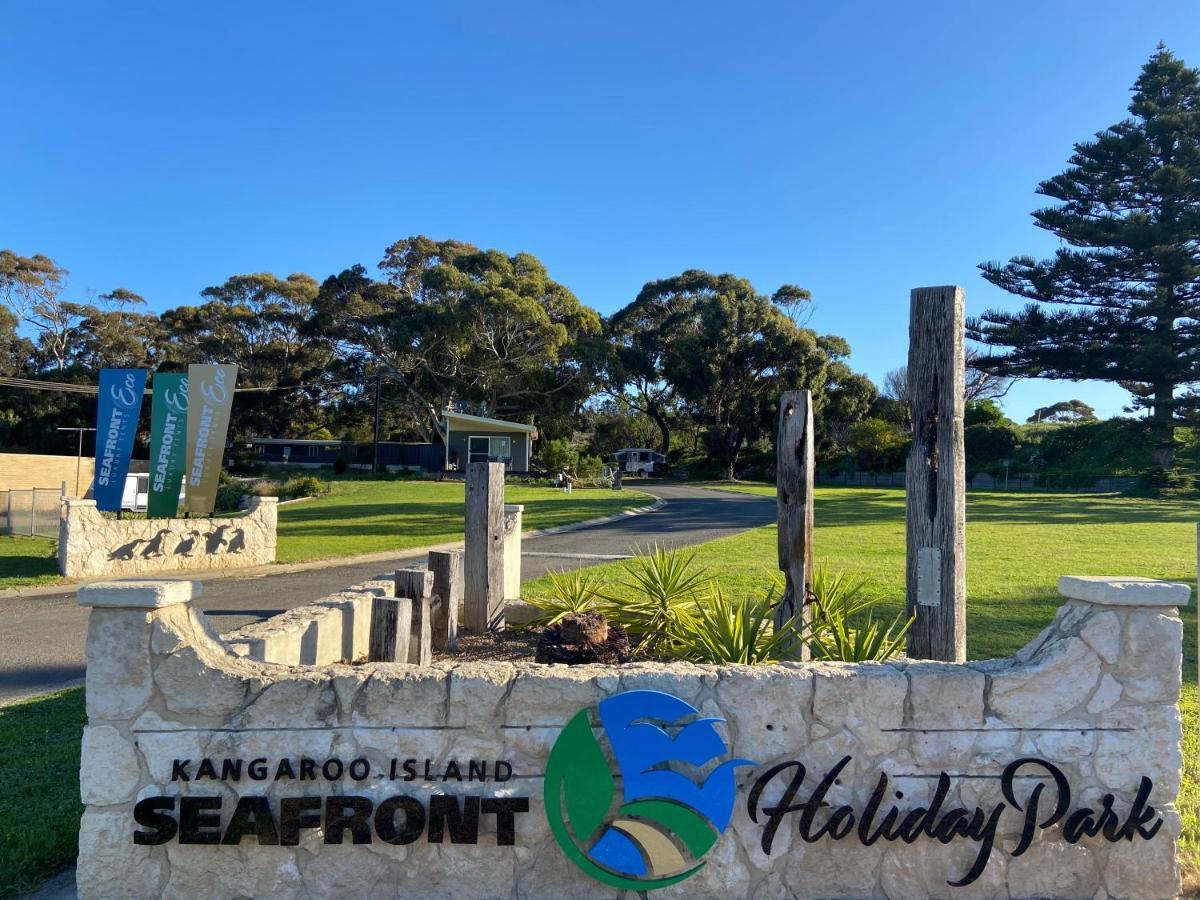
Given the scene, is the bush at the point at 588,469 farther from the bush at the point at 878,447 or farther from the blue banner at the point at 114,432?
the blue banner at the point at 114,432

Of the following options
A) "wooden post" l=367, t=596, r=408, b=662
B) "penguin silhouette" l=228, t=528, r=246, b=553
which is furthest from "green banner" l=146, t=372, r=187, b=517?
"wooden post" l=367, t=596, r=408, b=662

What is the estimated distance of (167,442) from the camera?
1512 cm

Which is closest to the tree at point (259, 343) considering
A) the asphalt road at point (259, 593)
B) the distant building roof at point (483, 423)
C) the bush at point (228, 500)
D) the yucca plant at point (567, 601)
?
the distant building roof at point (483, 423)

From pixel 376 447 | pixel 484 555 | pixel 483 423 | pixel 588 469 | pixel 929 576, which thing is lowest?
pixel 484 555

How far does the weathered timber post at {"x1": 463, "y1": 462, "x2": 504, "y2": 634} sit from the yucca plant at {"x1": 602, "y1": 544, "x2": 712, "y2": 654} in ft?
3.50

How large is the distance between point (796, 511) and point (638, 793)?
2683 millimetres

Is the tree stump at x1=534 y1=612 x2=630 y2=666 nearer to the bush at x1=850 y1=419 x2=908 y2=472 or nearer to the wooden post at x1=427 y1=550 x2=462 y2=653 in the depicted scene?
the wooden post at x1=427 y1=550 x2=462 y2=653

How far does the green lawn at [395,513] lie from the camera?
17250 millimetres

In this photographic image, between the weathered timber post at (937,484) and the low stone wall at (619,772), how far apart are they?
4.77 feet

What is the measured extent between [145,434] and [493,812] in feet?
180

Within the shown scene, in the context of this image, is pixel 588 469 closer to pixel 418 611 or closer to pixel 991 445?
pixel 991 445

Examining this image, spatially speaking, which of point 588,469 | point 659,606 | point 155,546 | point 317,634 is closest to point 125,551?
point 155,546

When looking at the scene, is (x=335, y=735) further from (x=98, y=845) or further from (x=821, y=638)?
(x=821, y=638)

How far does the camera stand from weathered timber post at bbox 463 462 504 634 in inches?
294
